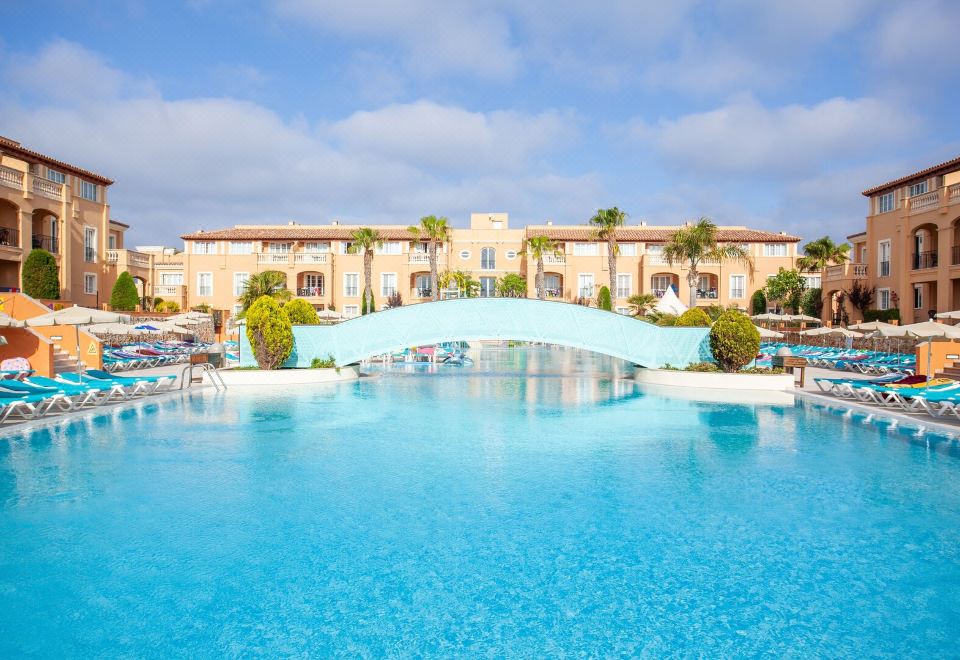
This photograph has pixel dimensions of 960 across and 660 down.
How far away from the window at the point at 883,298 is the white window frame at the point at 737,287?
35.1 ft

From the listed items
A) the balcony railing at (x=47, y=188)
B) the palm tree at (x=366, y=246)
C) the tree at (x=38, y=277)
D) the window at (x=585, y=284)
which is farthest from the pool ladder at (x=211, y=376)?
the window at (x=585, y=284)

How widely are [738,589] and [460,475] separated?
4523mm

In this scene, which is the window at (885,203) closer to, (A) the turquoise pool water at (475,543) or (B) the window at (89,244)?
(A) the turquoise pool water at (475,543)

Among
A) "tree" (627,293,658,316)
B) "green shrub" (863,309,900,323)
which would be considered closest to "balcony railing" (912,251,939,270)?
"green shrub" (863,309,900,323)

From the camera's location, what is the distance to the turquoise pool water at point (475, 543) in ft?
16.3

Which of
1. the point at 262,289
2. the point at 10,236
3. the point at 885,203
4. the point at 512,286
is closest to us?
the point at 10,236

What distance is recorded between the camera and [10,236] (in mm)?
31250

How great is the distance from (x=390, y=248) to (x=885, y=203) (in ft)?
98.7

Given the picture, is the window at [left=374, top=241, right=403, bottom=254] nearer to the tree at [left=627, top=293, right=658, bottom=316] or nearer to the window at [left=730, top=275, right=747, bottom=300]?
the tree at [left=627, top=293, right=658, bottom=316]

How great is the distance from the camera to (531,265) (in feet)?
151

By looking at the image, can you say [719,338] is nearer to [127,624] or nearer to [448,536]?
[448,536]

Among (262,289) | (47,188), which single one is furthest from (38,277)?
(262,289)

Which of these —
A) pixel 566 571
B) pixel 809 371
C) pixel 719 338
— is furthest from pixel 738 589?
pixel 809 371

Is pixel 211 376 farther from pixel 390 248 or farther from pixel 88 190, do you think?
pixel 390 248
